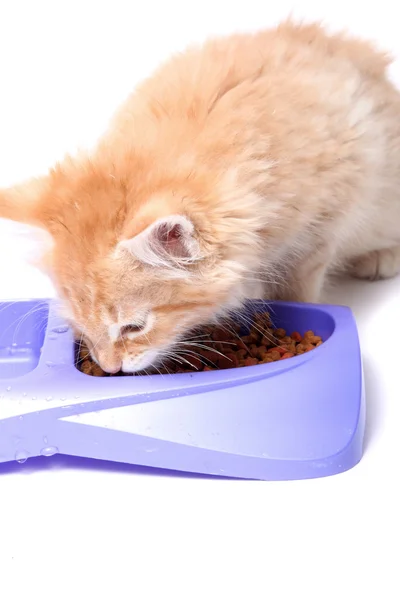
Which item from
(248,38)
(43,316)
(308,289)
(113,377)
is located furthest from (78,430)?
(248,38)

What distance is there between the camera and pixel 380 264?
2.75m

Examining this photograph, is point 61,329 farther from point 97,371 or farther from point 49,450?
point 49,450

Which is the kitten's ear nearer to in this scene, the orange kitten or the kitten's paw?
the orange kitten

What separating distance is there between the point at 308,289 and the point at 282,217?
453 mm

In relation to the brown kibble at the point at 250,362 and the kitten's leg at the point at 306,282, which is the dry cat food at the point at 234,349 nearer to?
the brown kibble at the point at 250,362

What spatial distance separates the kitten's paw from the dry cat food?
654 millimetres

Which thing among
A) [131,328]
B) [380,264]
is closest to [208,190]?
[131,328]

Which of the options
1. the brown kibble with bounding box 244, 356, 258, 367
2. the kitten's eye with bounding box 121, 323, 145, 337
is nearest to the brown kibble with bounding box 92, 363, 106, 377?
the kitten's eye with bounding box 121, 323, 145, 337

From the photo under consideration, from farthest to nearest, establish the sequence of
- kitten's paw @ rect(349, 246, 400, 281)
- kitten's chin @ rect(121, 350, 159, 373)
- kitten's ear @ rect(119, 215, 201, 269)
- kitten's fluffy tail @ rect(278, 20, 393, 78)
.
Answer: kitten's paw @ rect(349, 246, 400, 281) < kitten's fluffy tail @ rect(278, 20, 393, 78) < kitten's chin @ rect(121, 350, 159, 373) < kitten's ear @ rect(119, 215, 201, 269)

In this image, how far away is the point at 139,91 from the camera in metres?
2.20

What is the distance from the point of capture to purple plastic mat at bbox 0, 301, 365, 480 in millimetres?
1753

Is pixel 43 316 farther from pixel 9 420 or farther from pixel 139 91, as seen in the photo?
pixel 139 91

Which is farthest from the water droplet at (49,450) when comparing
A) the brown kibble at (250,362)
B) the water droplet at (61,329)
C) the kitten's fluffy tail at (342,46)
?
the kitten's fluffy tail at (342,46)

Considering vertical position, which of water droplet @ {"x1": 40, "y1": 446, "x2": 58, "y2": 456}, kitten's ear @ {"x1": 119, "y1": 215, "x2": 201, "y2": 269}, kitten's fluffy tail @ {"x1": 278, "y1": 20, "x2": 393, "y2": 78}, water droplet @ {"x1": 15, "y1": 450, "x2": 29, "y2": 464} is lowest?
water droplet @ {"x1": 15, "y1": 450, "x2": 29, "y2": 464}
